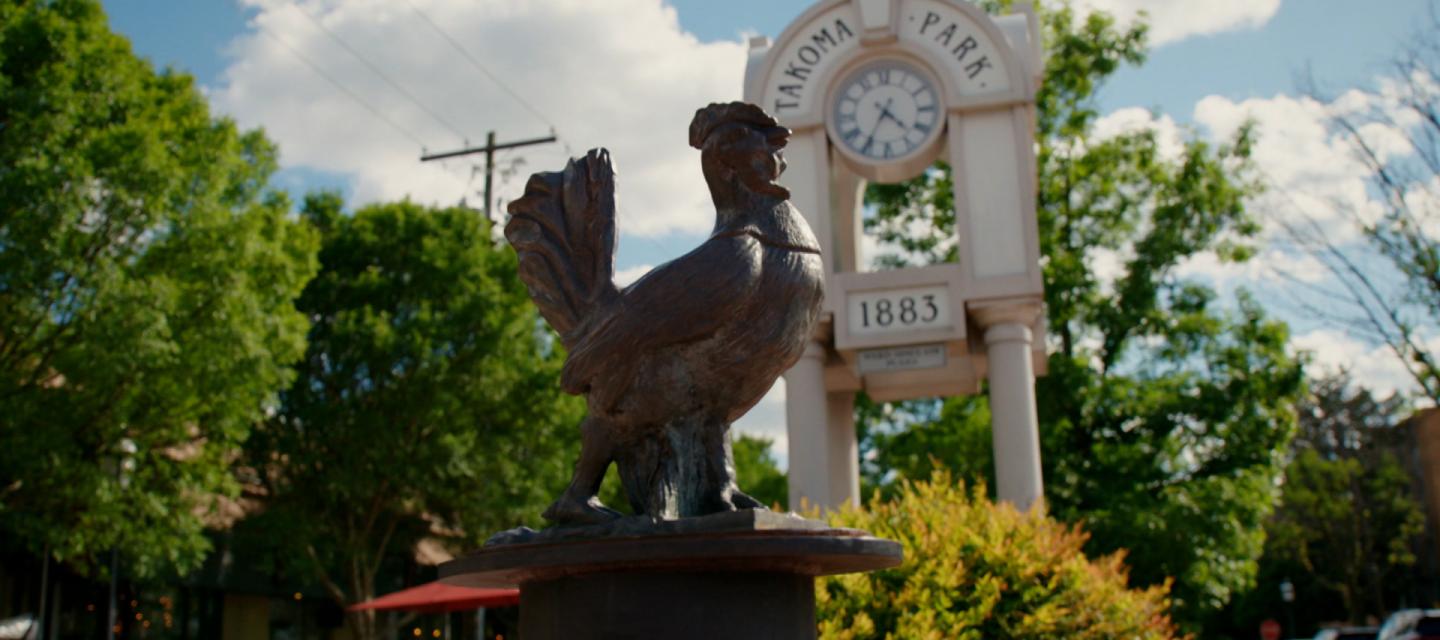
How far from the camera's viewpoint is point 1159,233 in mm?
24969

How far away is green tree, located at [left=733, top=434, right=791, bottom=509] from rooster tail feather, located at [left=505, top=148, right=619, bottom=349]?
32.3m

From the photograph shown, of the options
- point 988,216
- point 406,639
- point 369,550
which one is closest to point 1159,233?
point 988,216

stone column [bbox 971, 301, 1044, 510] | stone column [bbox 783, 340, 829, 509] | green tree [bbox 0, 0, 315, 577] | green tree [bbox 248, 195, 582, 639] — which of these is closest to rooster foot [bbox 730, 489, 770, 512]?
stone column [bbox 783, 340, 829, 509]

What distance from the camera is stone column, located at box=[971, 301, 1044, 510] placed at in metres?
14.8

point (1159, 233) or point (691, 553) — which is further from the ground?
point (1159, 233)

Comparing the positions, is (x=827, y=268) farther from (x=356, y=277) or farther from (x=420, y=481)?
(x=356, y=277)

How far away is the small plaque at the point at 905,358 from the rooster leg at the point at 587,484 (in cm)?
1034

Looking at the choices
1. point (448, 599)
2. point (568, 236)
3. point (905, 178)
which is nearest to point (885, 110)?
point (905, 178)

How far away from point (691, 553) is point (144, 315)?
39.8ft

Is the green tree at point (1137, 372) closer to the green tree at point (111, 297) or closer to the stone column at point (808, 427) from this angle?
the stone column at point (808, 427)

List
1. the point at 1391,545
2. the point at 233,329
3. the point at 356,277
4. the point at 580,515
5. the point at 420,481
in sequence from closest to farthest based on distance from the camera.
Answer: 1. the point at 580,515
2. the point at 233,329
3. the point at 420,481
4. the point at 356,277
5. the point at 1391,545

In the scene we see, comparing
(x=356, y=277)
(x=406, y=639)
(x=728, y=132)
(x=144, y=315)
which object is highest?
(x=356, y=277)

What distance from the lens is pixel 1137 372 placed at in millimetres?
24984

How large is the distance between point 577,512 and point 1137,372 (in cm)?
2171
